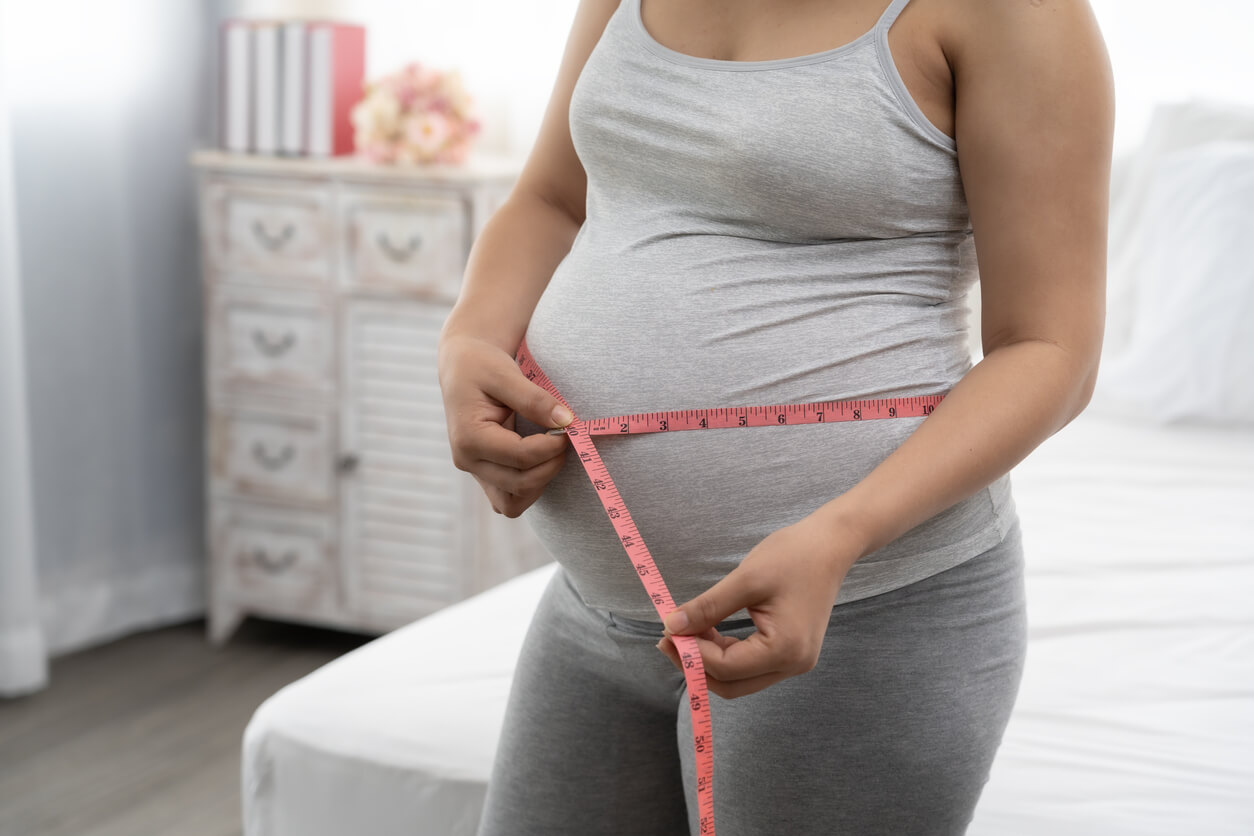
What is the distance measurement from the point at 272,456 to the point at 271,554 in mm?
255

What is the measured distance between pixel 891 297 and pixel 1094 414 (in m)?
1.78

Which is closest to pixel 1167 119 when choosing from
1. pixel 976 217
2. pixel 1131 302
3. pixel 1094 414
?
pixel 1131 302

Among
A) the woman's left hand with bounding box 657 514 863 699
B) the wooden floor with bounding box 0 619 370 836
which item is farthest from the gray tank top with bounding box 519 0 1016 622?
the wooden floor with bounding box 0 619 370 836

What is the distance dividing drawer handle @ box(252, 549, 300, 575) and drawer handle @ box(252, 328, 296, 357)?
50 centimetres

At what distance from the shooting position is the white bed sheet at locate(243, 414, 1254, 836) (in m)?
1.16

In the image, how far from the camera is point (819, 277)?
2.80 feet

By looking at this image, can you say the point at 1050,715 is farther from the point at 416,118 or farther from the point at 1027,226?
the point at 416,118

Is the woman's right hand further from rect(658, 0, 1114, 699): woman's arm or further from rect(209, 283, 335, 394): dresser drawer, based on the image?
rect(209, 283, 335, 394): dresser drawer

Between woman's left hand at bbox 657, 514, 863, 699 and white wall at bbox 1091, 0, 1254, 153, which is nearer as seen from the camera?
woman's left hand at bbox 657, 514, 863, 699

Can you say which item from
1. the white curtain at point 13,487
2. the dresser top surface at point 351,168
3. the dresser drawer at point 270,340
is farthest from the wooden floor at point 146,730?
the dresser top surface at point 351,168

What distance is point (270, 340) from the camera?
2.85 metres

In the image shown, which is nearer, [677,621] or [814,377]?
[677,621]

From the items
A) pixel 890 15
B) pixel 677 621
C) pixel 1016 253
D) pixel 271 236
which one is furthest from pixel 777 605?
pixel 271 236

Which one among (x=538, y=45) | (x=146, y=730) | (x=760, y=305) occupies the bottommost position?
(x=146, y=730)
